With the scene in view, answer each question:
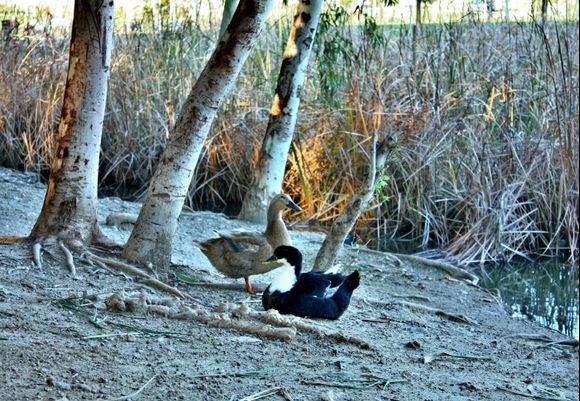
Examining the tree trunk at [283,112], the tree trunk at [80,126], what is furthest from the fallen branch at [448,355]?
the tree trunk at [283,112]

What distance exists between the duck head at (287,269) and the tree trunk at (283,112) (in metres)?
3.42

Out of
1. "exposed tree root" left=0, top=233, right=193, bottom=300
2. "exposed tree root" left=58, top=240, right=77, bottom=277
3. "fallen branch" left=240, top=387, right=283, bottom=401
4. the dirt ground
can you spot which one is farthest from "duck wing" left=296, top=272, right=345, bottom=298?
"fallen branch" left=240, top=387, right=283, bottom=401

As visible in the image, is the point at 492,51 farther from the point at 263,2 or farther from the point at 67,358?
the point at 67,358

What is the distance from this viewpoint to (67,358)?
16.3 feet

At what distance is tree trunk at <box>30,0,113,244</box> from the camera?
7473mm

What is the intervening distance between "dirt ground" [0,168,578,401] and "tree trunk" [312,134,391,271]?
1.44 feet

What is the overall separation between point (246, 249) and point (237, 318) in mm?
1532

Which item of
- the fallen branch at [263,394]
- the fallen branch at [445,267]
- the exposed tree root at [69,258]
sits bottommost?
the fallen branch at [445,267]

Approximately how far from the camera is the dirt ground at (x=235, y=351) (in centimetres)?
480

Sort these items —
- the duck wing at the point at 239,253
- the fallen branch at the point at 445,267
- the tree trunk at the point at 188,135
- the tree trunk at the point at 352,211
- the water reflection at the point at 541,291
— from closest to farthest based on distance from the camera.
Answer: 1. the tree trunk at the point at 188,135
2. the duck wing at the point at 239,253
3. the tree trunk at the point at 352,211
4. the water reflection at the point at 541,291
5. the fallen branch at the point at 445,267

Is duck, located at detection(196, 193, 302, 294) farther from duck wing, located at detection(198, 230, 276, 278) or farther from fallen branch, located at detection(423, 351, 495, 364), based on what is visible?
fallen branch, located at detection(423, 351, 495, 364)

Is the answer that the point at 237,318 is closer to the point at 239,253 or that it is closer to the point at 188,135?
the point at 239,253

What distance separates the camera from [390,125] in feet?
39.5

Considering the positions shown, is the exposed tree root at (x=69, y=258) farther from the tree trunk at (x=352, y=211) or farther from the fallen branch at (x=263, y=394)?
the fallen branch at (x=263, y=394)
